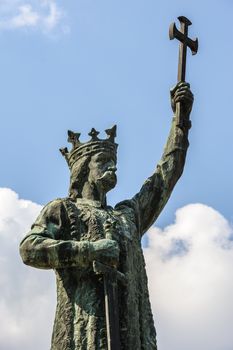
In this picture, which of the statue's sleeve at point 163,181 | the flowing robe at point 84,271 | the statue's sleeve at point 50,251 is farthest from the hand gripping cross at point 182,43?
the statue's sleeve at point 50,251

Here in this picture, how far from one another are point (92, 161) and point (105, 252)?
180 centimetres

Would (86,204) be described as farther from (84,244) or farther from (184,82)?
(184,82)

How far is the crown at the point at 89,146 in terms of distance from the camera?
504 inches

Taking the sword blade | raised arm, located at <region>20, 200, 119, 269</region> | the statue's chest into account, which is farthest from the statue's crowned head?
the sword blade

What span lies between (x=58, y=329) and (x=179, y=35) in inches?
203

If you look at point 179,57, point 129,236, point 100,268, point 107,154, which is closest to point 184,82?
point 179,57

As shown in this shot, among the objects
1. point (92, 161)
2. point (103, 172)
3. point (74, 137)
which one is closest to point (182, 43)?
point (74, 137)

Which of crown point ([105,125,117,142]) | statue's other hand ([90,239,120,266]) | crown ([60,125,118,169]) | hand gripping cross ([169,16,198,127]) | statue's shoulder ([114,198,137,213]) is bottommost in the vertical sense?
statue's other hand ([90,239,120,266])

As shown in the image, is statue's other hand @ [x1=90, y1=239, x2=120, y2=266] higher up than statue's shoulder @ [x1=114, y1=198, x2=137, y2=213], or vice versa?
statue's shoulder @ [x1=114, y1=198, x2=137, y2=213]

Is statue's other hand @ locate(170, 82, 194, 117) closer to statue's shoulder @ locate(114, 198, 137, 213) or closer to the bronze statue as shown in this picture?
the bronze statue

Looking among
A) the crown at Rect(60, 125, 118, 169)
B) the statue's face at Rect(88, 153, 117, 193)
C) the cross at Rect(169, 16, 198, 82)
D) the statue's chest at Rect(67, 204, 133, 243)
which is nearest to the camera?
the statue's chest at Rect(67, 204, 133, 243)

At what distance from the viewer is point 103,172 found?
12.5 metres

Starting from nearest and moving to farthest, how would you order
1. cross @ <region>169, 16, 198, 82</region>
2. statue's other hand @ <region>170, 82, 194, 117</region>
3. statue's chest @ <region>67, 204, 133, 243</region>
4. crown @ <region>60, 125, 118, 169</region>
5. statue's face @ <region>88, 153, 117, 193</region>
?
statue's chest @ <region>67, 204, 133, 243</region> < statue's face @ <region>88, 153, 117, 193</region> < crown @ <region>60, 125, 118, 169</region> < statue's other hand @ <region>170, 82, 194, 117</region> < cross @ <region>169, 16, 198, 82</region>

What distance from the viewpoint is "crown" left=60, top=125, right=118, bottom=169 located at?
12789 mm
